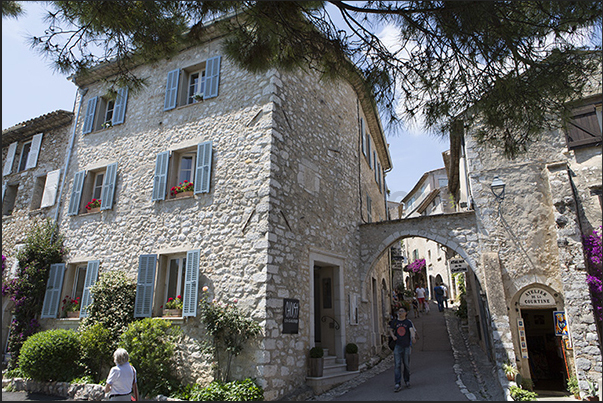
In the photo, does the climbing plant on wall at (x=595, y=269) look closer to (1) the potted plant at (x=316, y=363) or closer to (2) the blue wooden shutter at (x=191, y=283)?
(1) the potted plant at (x=316, y=363)

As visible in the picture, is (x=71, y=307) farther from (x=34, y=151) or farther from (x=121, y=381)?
(x=34, y=151)

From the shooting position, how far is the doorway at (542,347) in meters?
10.5

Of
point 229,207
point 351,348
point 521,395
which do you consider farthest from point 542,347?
point 229,207

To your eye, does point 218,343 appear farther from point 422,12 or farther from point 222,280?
point 422,12

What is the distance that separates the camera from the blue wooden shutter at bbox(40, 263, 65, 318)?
1006 cm

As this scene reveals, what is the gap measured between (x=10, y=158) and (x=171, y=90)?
308 inches

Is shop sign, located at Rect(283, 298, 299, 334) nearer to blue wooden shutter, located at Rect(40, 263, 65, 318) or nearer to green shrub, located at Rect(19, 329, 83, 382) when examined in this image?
green shrub, located at Rect(19, 329, 83, 382)

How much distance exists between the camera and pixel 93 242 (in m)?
10.2

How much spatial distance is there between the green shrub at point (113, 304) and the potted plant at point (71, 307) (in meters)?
0.89

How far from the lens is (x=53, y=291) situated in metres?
10.2

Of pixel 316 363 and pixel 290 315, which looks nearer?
pixel 290 315

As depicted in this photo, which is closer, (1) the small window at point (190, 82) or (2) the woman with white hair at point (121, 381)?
(2) the woman with white hair at point (121, 381)

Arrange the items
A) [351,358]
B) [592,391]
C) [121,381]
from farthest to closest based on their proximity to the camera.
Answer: [351,358] < [592,391] < [121,381]

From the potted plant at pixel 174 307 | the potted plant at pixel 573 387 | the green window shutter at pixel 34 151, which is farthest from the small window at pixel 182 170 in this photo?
the potted plant at pixel 573 387
